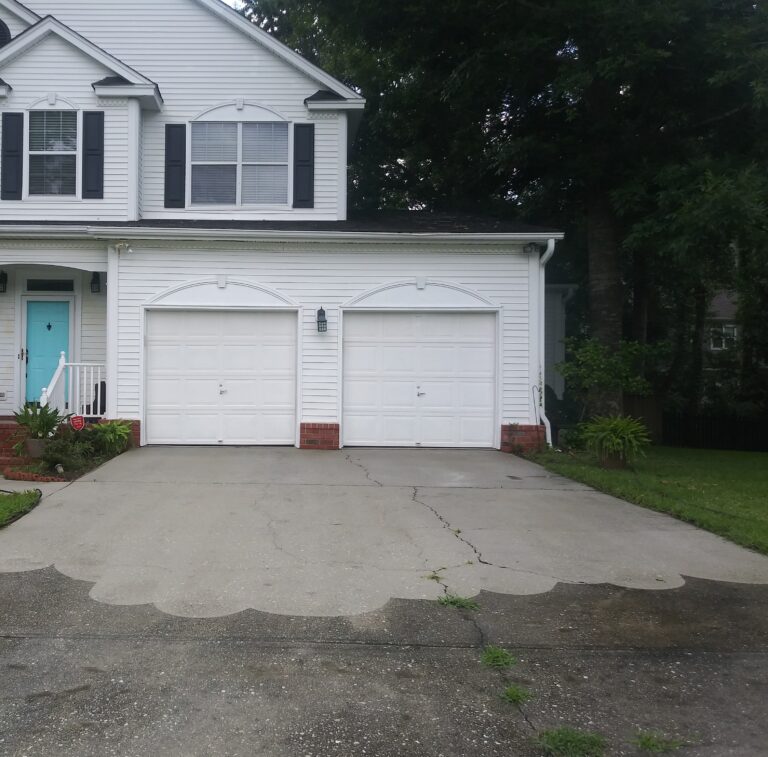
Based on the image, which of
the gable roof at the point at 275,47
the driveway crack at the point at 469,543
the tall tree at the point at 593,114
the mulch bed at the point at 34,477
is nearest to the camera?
the driveway crack at the point at 469,543

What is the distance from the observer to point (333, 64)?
2130 cm

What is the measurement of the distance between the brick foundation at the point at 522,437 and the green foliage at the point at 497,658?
7951mm

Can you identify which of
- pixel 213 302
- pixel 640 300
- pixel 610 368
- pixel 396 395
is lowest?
pixel 396 395

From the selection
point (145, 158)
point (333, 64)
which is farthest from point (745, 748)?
point (333, 64)

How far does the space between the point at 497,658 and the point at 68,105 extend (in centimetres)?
1268

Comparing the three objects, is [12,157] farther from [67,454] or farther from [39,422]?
[67,454]

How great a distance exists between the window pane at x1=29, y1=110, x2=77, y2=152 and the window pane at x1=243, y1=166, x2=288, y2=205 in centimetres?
316

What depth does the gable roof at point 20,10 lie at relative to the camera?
1390cm

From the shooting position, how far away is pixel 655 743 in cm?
315

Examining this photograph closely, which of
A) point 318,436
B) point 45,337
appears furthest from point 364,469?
point 45,337

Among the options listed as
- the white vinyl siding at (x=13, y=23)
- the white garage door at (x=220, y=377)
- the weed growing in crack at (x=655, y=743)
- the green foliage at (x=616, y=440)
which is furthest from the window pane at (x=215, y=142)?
the weed growing in crack at (x=655, y=743)

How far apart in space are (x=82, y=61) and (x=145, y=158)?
1.97 m

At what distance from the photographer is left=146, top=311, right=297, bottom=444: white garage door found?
39.3ft

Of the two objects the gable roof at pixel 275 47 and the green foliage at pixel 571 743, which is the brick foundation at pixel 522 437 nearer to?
the gable roof at pixel 275 47
